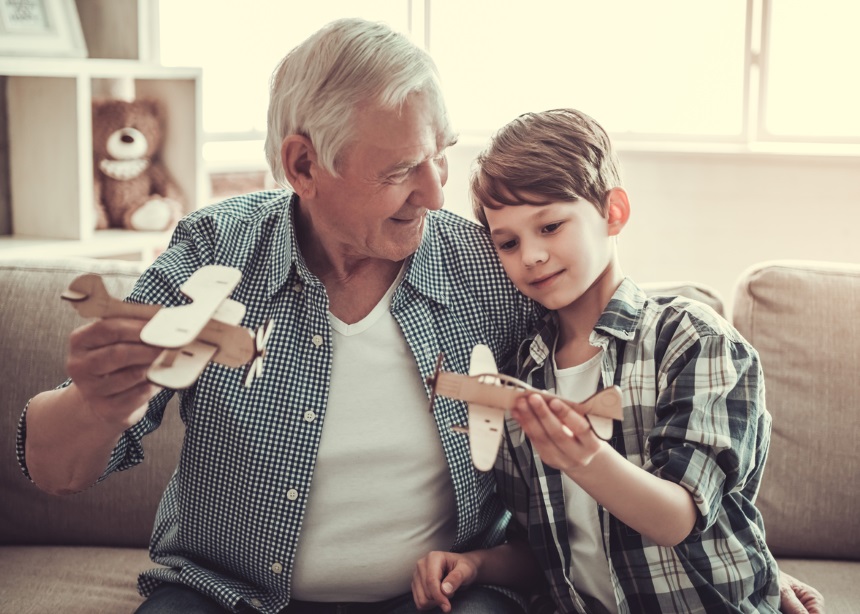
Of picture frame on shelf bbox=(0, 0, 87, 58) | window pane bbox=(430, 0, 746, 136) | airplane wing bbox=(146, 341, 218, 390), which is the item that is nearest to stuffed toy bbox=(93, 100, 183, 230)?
picture frame on shelf bbox=(0, 0, 87, 58)

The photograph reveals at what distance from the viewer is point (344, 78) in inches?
48.6

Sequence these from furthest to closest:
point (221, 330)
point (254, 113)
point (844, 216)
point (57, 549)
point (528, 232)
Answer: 1. point (254, 113)
2. point (844, 216)
3. point (57, 549)
4. point (528, 232)
5. point (221, 330)

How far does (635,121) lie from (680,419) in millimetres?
2514

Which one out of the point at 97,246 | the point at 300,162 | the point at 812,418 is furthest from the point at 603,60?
the point at 300,162

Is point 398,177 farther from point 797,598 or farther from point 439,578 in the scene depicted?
point 797,598

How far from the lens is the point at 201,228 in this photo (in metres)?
1.39

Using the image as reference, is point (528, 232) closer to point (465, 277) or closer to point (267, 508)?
point (465, 277)

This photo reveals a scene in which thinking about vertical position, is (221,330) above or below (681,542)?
above

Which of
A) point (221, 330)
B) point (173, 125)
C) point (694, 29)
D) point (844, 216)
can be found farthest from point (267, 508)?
point (694, 29)

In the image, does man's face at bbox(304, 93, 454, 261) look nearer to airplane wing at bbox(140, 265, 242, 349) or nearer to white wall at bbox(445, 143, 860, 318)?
airplane wing at bbox(140, 265, 242, 349)

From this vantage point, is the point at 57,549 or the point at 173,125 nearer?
the point at 57,549

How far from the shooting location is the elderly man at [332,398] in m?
1.25

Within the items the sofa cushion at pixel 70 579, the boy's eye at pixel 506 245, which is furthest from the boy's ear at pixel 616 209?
the sofa cushion at pixel 70 579

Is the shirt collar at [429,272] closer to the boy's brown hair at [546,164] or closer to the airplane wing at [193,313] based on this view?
the boy's brown hair at [546,164]
